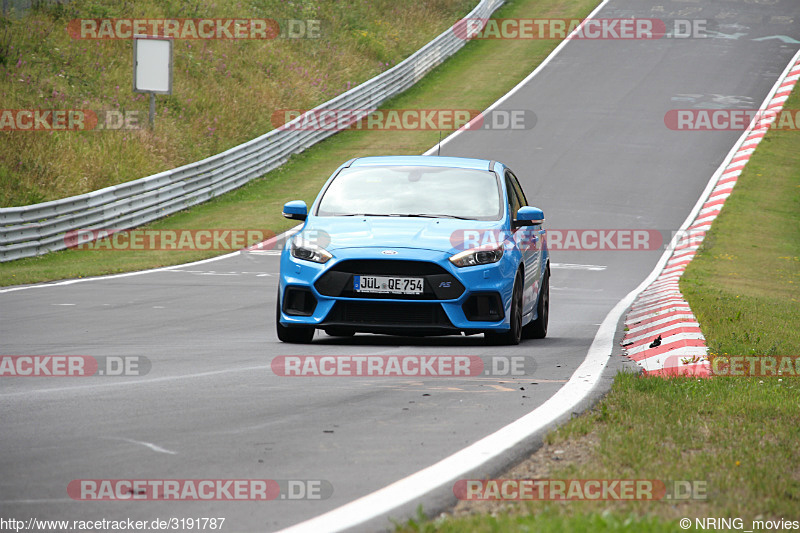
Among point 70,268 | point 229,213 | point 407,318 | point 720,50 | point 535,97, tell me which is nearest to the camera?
point 407,318

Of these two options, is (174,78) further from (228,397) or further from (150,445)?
(150,445)

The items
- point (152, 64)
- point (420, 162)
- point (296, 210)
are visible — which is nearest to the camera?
point (296, 210)

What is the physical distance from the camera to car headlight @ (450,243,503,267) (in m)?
9.47

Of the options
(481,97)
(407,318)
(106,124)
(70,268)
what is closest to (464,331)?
(407,318)

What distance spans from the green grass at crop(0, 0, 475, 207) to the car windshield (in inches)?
561

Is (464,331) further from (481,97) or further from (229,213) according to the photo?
(481,97)

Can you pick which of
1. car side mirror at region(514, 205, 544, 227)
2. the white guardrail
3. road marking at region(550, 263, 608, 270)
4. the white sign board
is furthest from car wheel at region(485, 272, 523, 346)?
the white sign board

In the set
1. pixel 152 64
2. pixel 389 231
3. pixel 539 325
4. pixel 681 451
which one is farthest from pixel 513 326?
pixel 152 64

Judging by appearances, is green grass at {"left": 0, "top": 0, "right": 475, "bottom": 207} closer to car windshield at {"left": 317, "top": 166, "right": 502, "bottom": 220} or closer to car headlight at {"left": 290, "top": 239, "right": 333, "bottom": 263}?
car windshield at {"left": 317, "top": 166, "right": 502, "bottom": 220}

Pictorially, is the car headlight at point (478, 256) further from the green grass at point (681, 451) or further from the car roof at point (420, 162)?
the green grass at point (681, 451)

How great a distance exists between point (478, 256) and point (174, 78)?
27423 millimetres

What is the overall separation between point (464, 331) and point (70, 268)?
37.0 feet

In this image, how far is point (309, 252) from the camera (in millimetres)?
9633

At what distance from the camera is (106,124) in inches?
1150
